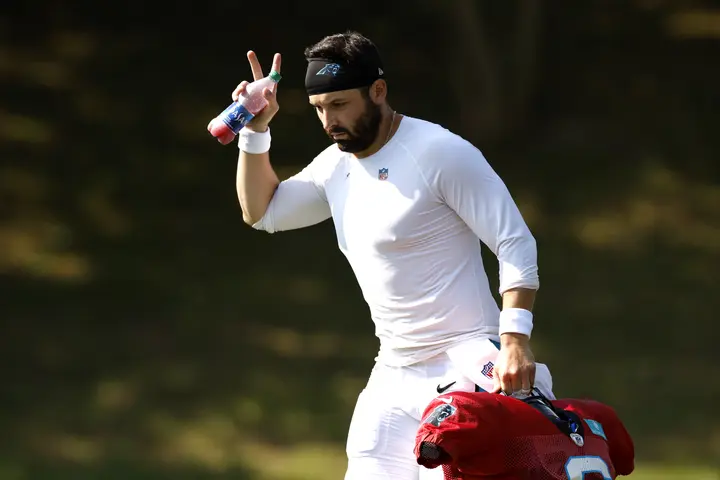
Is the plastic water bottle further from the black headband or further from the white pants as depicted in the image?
the white pants

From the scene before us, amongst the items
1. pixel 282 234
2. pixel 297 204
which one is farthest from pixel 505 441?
pixel 282 234

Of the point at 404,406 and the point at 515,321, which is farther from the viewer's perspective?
the point at 404,406

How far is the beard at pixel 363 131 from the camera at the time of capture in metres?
3.94

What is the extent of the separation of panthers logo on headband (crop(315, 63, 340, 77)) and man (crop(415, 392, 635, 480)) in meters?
1.04

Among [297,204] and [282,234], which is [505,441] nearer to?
[297,204]

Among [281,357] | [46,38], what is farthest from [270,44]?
[281,357]

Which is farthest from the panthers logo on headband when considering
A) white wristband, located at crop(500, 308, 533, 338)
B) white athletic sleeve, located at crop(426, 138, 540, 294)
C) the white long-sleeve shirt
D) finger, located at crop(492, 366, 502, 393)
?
finger, located at crop(492, 366, 502, 393)

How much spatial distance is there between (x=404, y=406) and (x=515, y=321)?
0.49 metres

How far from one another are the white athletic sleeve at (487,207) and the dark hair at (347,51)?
0.37m

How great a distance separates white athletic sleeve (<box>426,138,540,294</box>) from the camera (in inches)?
145

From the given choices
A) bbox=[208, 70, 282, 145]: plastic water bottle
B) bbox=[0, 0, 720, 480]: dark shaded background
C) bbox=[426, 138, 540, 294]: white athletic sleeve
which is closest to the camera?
bbox=[426, 138, 540, 294]: white athletic sleeve

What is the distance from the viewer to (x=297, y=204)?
14.0ft

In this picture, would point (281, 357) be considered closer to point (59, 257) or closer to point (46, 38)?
point (59, 257)

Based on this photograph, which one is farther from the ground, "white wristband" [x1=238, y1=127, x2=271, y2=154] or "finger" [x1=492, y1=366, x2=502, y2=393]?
"white wristband" [x1=238, y1=127, x2=271, y2=154]
